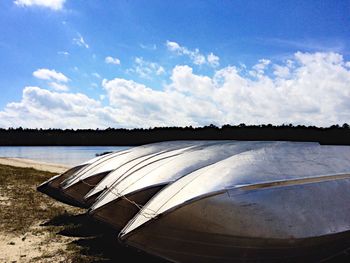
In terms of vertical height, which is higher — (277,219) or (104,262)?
(277,219)

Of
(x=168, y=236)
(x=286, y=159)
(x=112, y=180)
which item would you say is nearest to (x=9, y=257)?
(x=112, y=180)

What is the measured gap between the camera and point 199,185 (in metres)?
4.39

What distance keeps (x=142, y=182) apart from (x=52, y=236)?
84.8 inches

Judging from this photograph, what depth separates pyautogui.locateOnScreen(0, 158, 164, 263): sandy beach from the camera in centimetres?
544

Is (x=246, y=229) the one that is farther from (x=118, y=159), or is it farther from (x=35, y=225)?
(x=35, y=225)

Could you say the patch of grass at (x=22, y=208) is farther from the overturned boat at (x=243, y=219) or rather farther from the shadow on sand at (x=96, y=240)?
the overturned boat at (x=243, y=219)

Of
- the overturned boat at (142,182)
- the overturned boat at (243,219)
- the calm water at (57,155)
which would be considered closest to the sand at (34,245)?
the overturned boat at (142,182)

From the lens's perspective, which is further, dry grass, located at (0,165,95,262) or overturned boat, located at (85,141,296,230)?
dry grass, located at (0,165,95,262)

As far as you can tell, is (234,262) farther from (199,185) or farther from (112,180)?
(112,180)

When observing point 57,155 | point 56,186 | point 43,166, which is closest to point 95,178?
point 56,186

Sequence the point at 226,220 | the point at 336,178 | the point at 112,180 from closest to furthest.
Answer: the point at 226,220 → the point at 336,178 → the point at 112,180

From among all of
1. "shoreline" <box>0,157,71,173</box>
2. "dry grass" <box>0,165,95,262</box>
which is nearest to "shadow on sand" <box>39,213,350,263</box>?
"dry grass" <box>0,165,95,262</box>

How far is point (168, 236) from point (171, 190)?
60cm

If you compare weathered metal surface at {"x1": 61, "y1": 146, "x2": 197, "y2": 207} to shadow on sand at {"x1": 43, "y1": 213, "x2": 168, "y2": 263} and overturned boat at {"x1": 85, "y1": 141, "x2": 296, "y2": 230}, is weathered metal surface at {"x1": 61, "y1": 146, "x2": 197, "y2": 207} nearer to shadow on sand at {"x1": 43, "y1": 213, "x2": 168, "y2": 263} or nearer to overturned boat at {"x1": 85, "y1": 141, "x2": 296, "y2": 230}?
overturned boat at {"x1": 85, "y1": 141, "x2": 296, "y2": 230}
